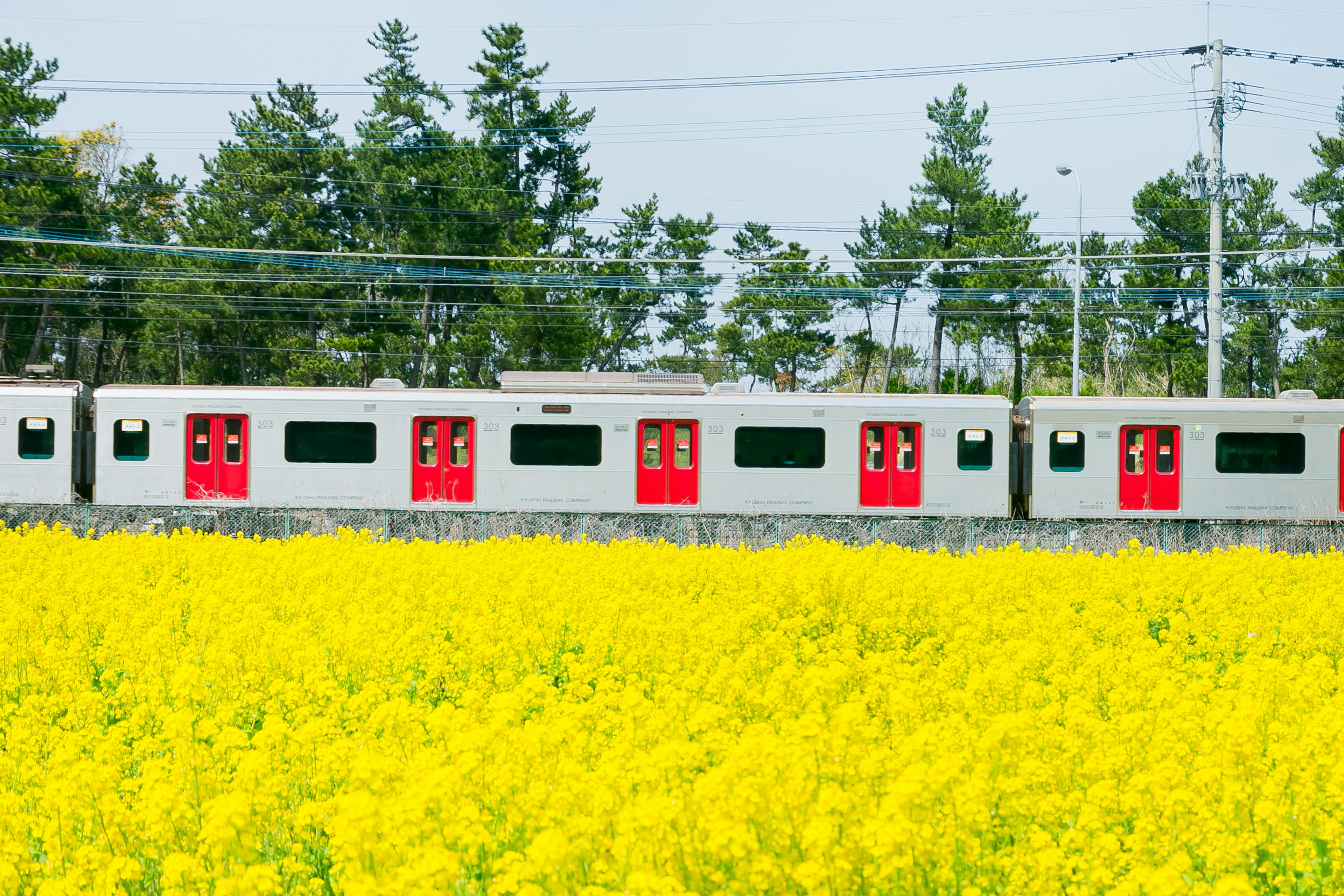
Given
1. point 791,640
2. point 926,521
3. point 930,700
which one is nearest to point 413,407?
point 926,521

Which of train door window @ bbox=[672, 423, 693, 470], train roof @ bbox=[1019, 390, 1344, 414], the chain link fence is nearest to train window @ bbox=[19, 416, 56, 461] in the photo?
the chain link fence

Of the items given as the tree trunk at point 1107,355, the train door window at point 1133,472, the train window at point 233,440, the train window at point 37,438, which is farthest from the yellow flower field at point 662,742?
the tree trunk at point 1107,355

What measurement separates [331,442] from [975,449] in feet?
35.6

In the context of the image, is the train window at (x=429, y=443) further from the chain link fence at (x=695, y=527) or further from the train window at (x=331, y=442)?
the chain link fence at (x=695, y=527)

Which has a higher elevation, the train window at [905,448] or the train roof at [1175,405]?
the train roof at [1175,405]

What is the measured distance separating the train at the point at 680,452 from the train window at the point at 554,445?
3 cm

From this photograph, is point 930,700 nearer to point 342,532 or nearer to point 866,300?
point 342,532

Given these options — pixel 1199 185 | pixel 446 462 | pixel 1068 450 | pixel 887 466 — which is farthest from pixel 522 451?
pixel 1199 185

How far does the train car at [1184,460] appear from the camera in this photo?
69.6 feet

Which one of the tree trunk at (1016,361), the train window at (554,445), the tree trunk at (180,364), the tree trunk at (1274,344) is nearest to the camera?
the train window at (554,445)

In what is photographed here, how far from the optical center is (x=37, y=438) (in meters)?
21.7

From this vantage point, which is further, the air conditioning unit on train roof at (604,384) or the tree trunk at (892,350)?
the tree trunk at (892,350)

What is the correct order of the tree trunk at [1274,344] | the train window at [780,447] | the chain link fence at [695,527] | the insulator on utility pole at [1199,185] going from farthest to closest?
1. the tree trunk at [1274,344]
2. the insulator on utility pole at [1199,185]
3. the train window at [780,447]
4. the chain link fence at [695,527]

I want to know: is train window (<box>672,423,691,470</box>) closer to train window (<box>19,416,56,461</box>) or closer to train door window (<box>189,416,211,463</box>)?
train door window (<box>189,416,211,463</box>)
